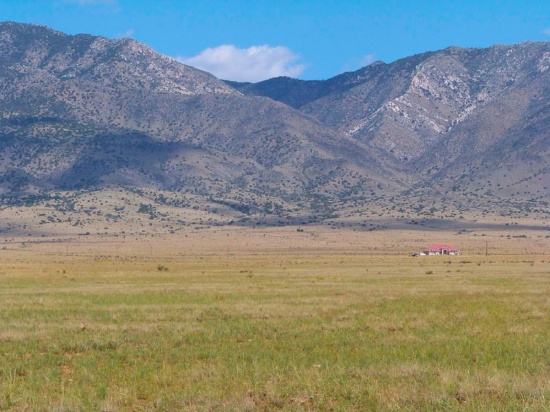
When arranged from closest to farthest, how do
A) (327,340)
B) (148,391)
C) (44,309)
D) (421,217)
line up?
1. (148,391)
2. (327,340)
3. (44,309)
4. (421,217)

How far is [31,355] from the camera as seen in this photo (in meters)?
20.3

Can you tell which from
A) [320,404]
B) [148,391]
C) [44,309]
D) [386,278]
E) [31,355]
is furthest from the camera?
[386,278]

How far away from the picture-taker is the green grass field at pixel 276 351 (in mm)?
14977

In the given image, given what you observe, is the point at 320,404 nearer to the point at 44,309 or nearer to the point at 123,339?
the point at 123,339

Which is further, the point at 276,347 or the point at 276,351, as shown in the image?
the point at 276,347

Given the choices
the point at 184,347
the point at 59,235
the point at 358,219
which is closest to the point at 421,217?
the point at 358,219

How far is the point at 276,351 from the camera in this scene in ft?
67.1

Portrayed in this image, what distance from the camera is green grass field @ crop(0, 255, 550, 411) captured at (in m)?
15.0

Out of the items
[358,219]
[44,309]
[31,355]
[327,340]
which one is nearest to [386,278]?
[44,309]

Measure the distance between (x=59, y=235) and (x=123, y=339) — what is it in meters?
149

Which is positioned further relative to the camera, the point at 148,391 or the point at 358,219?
the point at 358,219

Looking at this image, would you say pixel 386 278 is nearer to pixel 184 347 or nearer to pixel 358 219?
pixel 184 347

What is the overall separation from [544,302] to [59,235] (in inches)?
5720

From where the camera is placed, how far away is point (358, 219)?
192750 mm
